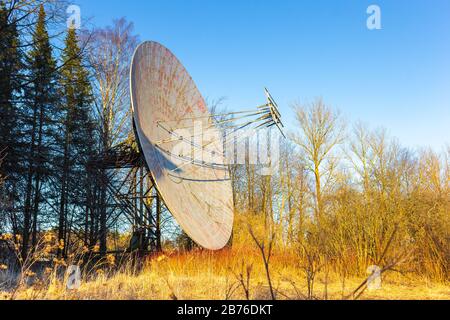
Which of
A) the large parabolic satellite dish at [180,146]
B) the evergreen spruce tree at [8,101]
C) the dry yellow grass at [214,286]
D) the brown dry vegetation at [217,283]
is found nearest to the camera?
the brown dry vegetation at [217,283]

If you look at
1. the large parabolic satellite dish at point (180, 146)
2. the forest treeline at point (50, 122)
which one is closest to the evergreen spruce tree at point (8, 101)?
the forest treeline at point (50, 122)

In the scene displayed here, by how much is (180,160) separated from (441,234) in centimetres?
703

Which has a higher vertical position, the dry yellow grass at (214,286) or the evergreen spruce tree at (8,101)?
the evergreen spruce tree at (8,101)

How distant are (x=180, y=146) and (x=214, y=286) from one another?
217 inches

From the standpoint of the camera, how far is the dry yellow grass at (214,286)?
5105 mm

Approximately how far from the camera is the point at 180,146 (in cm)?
1112

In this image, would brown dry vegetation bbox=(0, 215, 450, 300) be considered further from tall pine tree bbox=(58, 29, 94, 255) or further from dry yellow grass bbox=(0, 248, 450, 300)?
tall pine tree bbox=(58, 29, 94, 255)

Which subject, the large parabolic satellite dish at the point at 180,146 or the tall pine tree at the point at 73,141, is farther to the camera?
the tall pine tree at the point at 73,141

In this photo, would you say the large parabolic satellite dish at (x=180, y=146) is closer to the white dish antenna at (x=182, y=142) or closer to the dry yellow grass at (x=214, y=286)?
the white dish antenna at (x=182, y=142)

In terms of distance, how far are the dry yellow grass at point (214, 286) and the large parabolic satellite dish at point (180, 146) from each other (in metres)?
1.18

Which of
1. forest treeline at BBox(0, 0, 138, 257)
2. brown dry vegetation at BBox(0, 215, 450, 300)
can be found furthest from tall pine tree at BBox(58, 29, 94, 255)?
brown dry vegetation at BBox(0, 215, 450, 300)

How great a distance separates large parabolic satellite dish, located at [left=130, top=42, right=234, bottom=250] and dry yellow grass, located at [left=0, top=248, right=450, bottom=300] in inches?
46.4
